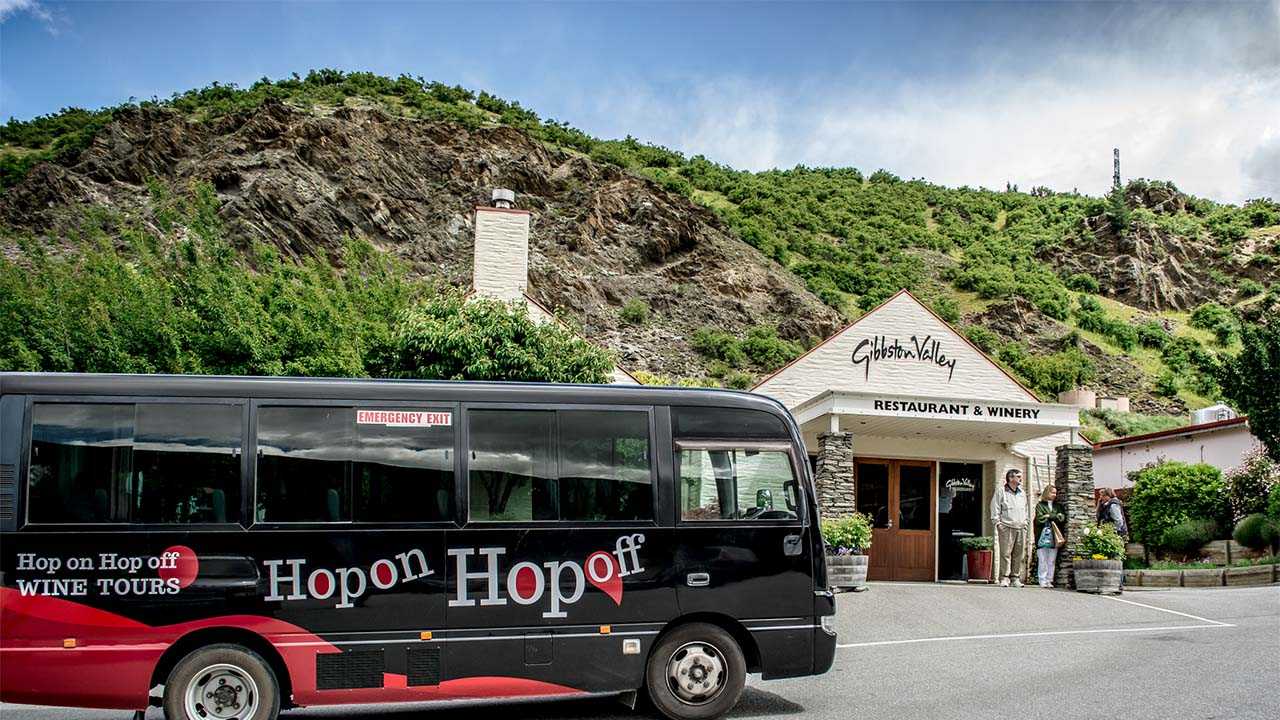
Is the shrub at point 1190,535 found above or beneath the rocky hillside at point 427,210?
beneath

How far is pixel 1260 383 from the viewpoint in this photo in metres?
23.9

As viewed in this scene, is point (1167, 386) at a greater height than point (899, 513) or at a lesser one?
greater

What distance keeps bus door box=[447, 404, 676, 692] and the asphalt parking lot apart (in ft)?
3.03

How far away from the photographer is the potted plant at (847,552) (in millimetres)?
18719

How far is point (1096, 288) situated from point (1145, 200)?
796 inches

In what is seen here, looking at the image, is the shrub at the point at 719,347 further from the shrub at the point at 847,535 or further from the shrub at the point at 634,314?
the shrub at the point at 847,535

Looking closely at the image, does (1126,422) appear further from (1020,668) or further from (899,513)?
(1020,668)

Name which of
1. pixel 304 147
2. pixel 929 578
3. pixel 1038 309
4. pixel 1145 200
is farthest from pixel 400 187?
pixel 1145 200

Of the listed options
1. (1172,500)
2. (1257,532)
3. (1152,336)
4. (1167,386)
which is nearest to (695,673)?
(1257,532)

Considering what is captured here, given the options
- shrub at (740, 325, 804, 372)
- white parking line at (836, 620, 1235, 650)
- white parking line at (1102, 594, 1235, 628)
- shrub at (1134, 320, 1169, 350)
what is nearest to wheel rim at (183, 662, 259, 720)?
white parking line at (836, 620, 1235, 650)

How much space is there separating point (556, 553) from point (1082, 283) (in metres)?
73.5

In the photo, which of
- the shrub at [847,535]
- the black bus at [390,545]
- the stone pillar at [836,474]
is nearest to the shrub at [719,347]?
the stone pillar at [836,474]

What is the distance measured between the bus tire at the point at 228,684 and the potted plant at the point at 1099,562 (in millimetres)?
16232

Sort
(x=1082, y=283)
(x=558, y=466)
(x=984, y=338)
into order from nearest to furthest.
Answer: (x=558, y=466)
(x=984, y=338)
(x=1082, y=283)
